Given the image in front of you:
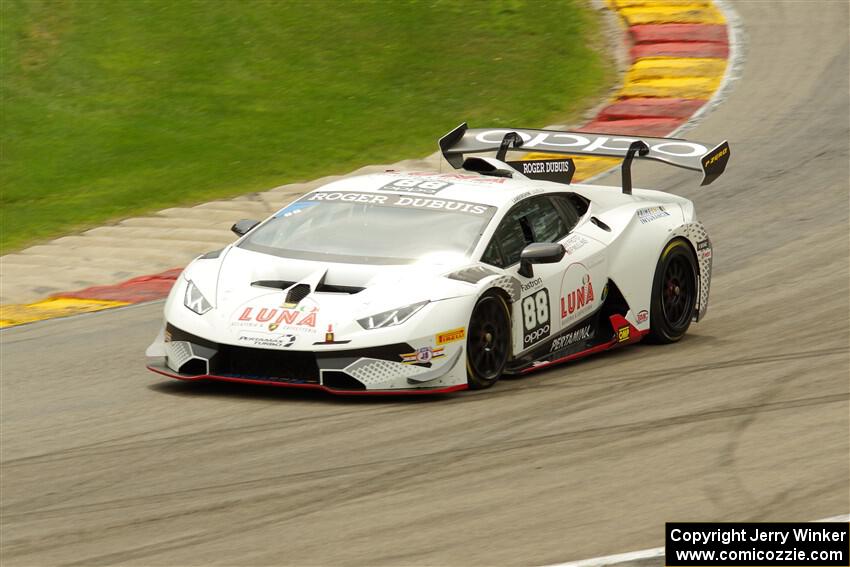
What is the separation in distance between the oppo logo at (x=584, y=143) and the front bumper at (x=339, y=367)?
9.81 feet

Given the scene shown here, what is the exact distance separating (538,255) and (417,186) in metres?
1.15

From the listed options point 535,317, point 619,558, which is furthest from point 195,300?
point 619,558

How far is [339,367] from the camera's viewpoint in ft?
27.0

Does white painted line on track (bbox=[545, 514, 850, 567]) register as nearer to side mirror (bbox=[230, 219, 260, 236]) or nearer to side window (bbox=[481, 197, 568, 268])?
side window (bbox=[481, 197, 568, 268])

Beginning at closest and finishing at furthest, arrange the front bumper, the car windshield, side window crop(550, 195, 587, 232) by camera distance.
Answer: the front bumper
the car windshield
side window crop(550, 195, 587, 232)

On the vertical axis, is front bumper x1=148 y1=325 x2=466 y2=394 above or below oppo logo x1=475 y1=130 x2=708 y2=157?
below

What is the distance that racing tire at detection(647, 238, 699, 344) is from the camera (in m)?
10.3

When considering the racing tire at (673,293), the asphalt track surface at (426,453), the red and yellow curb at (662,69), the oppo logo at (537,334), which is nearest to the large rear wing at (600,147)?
the racing tire at (673,293)

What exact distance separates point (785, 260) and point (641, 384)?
4231mm

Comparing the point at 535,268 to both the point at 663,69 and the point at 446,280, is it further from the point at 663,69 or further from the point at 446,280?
the point at 663,69

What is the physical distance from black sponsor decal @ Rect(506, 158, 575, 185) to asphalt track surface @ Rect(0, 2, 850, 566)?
153 centimetres

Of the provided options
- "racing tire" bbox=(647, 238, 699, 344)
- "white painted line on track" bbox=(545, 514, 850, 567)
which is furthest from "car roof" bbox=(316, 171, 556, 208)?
"white painted line on track" bbox=(545, 514, 850, 567)

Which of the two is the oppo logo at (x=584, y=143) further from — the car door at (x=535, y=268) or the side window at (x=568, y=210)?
the car door at (x=535, y=268)

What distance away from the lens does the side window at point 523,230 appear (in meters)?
9.12
